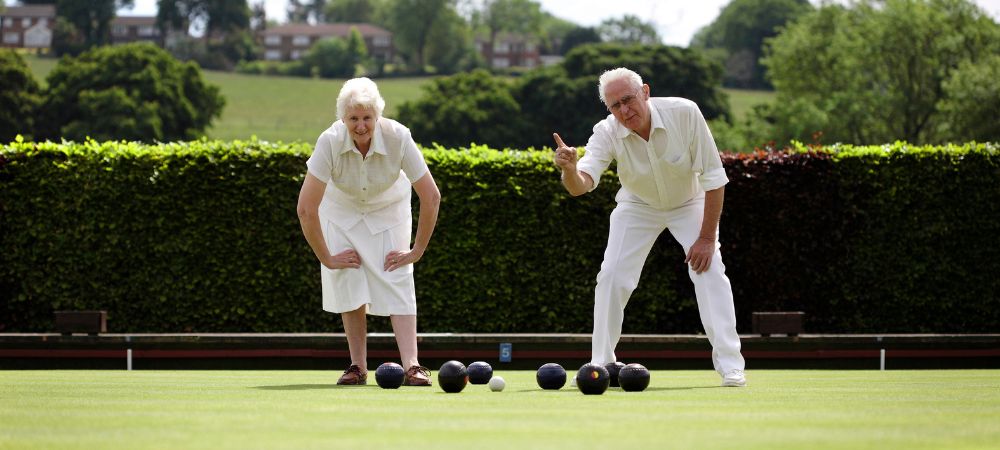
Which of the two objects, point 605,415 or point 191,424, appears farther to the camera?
point 605,415

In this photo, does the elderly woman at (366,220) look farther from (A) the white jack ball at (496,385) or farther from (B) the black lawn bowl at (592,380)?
(B) the black lawn bowl at (592,380)

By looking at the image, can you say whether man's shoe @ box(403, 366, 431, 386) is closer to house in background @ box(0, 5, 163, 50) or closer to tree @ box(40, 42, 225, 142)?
tree @ box(40, 42, 225, 142)

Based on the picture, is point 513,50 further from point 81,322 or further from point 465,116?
point 81,322

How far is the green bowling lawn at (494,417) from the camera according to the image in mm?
3164

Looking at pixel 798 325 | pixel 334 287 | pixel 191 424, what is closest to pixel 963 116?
pixel 798 325

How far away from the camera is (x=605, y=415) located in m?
3.90

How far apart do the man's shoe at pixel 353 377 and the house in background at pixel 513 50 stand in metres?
137

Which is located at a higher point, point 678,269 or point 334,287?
point 334,287

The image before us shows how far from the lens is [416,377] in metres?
5.85

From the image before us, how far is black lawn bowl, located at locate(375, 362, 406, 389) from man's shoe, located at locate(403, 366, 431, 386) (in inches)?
12.4

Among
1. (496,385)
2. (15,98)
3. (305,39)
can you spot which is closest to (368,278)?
(496,385)

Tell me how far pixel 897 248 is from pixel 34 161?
7113 millimetres

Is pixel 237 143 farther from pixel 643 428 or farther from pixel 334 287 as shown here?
pixel 643 428

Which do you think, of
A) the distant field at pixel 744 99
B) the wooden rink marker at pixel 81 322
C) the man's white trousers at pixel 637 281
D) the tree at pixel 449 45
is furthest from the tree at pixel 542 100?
the man's white trousers at pixel 637 281
